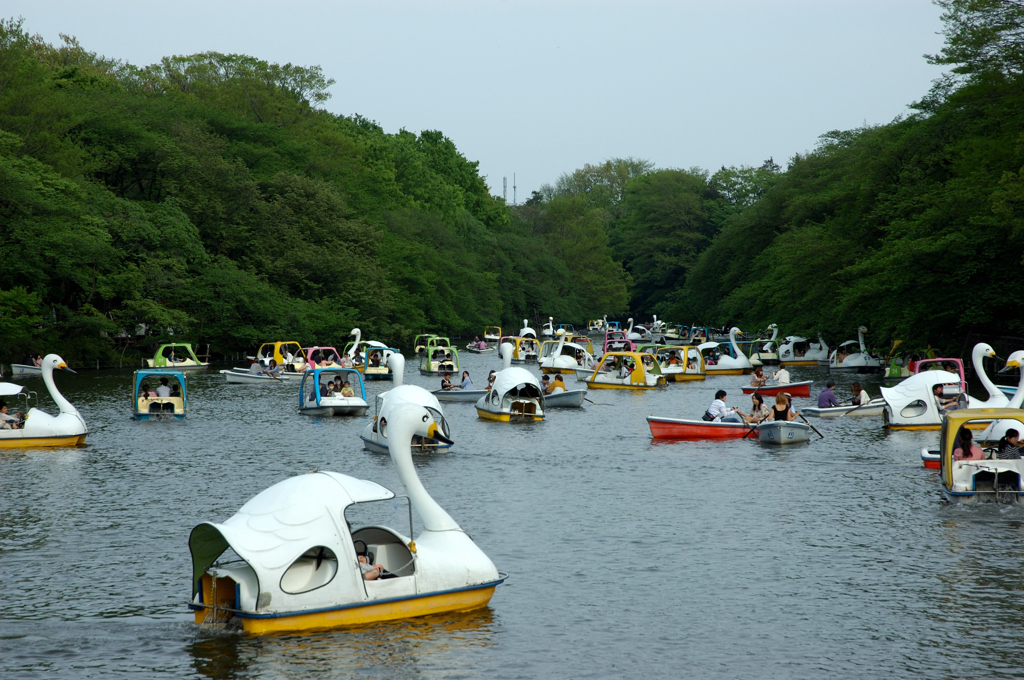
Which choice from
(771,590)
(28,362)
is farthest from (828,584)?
(28,362)

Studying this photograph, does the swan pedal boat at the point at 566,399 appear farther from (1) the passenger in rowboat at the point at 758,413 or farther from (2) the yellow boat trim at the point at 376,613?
(2) the yellow boat trim at the point at 376,613

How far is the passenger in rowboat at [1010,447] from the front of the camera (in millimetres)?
18188

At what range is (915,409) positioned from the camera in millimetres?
27703

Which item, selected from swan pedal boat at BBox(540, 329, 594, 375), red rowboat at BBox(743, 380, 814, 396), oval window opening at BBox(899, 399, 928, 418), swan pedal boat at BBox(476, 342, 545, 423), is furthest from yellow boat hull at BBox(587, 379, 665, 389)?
oval window opening at BBox(899, 399, 928, 418)

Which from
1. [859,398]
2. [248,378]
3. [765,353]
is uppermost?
[765,353]

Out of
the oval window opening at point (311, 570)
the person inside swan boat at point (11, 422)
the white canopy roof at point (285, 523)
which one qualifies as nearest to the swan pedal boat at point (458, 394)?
the person inside swan boat at point (11, 422)

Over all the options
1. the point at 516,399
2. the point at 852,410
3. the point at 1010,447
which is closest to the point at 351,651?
the point at 1010,447

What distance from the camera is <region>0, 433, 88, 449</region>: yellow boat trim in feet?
83.3

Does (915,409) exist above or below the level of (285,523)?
above

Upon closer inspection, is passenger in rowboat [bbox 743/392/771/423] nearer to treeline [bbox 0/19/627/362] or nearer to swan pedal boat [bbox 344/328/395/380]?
swan pedal boat [bbox 344/328/395/380]

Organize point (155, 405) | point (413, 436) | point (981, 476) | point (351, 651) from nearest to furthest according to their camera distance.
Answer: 1. point (351, 651)
2. point (981, 476)
3. point (413, 436)
4. point (155, 405)

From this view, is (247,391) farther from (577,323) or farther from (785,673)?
(577,323)

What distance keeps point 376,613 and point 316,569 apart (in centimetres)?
88

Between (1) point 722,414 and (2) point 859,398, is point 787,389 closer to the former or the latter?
(2) point 859,398
